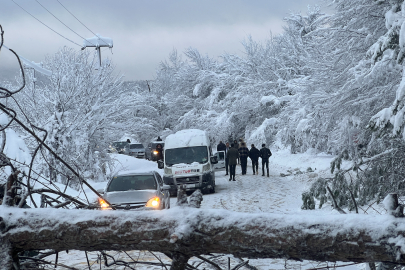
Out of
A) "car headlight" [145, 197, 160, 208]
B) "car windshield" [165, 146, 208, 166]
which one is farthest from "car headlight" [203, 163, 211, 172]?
"car headlight" [145, 197, 160, 208]

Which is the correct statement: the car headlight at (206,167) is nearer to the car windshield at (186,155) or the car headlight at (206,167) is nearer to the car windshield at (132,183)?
the car windshield at (186,155)

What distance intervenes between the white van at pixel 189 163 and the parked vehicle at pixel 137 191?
4922 millimetres

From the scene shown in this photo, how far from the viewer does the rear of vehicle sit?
16.6 meters

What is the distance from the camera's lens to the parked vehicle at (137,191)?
395 inches

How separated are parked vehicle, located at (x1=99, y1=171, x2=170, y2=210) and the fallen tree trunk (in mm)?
7543

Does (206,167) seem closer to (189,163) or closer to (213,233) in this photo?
(189,163)

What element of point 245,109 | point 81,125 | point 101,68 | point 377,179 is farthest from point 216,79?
point 377,179

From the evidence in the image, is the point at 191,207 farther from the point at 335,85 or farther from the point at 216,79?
the point at 216,79

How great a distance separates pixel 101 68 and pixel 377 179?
1684 cm

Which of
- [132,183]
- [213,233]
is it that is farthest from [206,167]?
[213,233]

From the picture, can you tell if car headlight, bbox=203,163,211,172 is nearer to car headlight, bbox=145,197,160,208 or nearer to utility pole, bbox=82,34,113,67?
car headlight, bbox=145,197,160,208

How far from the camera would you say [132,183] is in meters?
11.2

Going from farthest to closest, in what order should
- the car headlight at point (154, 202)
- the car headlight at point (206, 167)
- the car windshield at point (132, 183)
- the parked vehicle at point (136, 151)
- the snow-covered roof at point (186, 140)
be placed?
the parked vehicle at point (136, 151) → the snow-covered roof at point (186, 140) → the car headlight at point (206, 167) → the car windshield at point (132, 183) → the car headlight at point (154, 202)

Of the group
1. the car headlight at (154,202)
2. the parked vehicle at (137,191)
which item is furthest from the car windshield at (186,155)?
the car headlight at (154,202)
